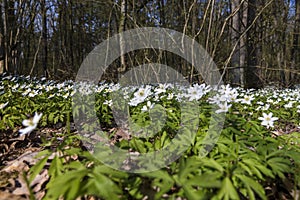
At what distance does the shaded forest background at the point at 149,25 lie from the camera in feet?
20.6

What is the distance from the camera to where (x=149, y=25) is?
23.1 ft

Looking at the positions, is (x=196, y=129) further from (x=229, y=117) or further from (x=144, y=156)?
(x=144, y=156)

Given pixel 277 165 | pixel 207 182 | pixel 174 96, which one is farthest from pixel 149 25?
pixel 207 182

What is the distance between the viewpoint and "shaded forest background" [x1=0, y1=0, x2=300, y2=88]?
6.29m

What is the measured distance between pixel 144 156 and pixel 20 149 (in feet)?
4.60

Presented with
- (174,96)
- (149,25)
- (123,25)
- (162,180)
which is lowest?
(162,180)

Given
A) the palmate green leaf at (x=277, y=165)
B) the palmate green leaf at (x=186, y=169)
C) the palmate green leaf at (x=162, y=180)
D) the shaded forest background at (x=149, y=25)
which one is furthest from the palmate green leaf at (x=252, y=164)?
the shaded forest background at (x=149, y=25)

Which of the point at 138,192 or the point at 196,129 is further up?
the point at 196,129

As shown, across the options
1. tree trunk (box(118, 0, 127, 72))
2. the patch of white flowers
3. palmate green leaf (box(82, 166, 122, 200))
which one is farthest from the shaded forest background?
palmate green leaf (box(82, 166, 122, 200))

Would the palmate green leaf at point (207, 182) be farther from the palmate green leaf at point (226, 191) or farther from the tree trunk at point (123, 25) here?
the tree trunk at point (123, 25)

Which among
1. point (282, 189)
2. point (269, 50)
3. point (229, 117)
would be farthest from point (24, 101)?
point (269, 50)

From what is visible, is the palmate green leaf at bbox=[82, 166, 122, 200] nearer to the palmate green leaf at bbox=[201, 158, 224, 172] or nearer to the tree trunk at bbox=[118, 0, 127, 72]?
the palmate green leaf at bbox=[201, 158, 224, 172]

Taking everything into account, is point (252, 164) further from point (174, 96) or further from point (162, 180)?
point (174, 96)

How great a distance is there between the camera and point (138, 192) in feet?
3.79
